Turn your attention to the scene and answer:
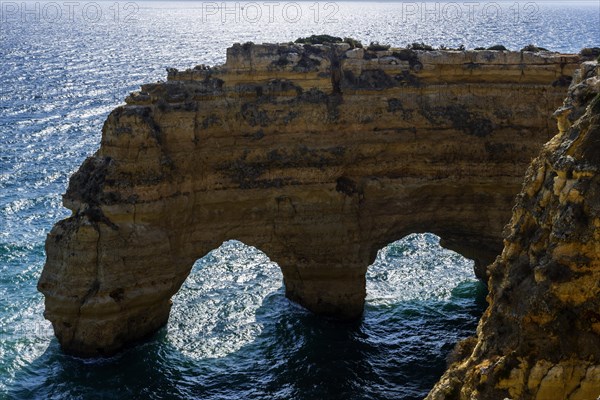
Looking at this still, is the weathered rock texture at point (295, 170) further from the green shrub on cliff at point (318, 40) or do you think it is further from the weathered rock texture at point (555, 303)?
the weathered rock texture at point (555, 303)

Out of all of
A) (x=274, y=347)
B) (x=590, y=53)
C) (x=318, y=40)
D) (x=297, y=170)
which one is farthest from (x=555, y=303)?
(x=318, y=40)

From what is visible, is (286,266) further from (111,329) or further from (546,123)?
(546,123)

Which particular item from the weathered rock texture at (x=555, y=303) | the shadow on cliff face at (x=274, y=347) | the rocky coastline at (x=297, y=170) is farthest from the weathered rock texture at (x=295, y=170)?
the weathered rock texture at (x=555, y=303)

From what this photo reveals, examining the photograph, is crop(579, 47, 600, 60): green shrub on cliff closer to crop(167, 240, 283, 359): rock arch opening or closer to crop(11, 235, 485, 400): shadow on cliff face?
crop(11, 235, 485, 400): shadow on cliff face

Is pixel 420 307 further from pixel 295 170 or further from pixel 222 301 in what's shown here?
pixel 222 301

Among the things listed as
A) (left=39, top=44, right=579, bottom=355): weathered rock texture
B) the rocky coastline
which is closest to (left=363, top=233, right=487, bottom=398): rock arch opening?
the rocky coastline

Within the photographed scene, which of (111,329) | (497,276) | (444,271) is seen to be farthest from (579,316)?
(444,271)
